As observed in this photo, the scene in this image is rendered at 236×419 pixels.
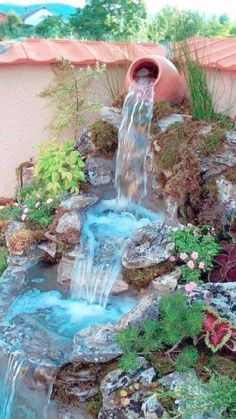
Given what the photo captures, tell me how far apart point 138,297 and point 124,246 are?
0.47 meters

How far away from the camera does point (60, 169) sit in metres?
5.52

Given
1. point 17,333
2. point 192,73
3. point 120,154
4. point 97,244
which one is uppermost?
point 192,73

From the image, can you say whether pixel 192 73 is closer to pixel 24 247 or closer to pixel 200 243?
pixel 200 243

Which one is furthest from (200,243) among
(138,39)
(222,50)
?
(138,39)

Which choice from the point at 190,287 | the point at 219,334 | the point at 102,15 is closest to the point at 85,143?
the point at 190,287

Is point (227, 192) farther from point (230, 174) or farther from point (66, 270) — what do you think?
point (66, 270)

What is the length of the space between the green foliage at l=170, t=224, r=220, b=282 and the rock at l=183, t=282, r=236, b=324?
1.03 ft

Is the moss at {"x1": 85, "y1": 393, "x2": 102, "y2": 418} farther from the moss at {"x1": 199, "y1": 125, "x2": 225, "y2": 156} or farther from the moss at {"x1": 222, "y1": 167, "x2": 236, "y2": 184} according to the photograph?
the moss at {"x1": 199, "y1": 125, "x2": 225, "y2": 156}

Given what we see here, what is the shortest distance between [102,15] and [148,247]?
65.4ft

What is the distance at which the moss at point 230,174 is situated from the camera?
16.0 feet

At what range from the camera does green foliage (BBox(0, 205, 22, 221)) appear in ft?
18.7

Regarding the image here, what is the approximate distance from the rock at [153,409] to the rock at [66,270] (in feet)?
5.92

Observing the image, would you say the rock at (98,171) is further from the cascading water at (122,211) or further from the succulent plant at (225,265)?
the succulent plant at (225,265)

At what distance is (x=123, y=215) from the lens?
536cm
